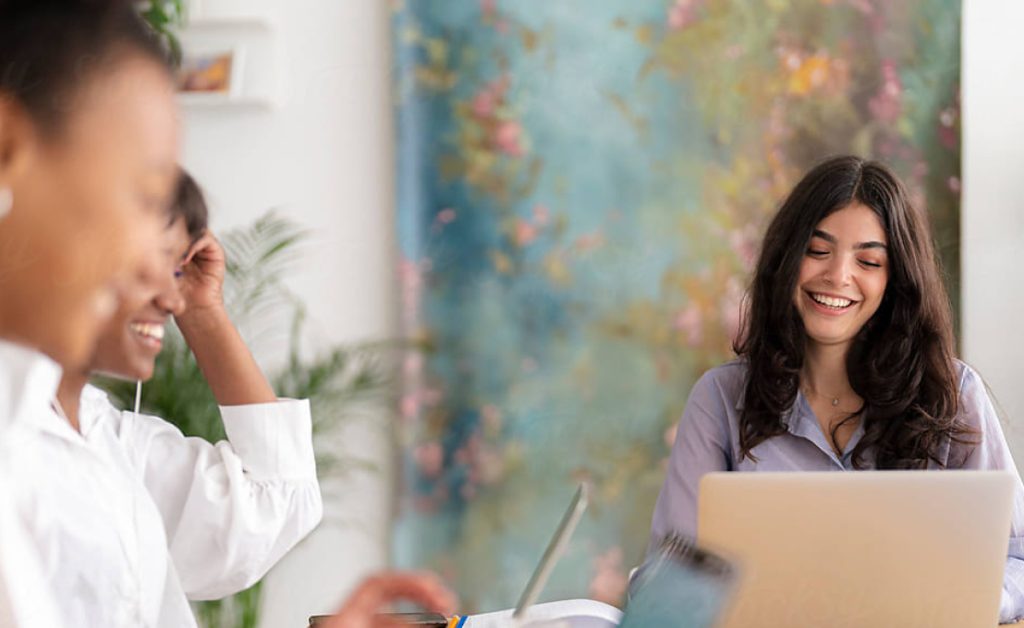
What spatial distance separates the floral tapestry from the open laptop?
5.44 feet

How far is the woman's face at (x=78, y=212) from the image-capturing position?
419 mm

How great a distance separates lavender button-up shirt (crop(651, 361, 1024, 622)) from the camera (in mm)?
1761

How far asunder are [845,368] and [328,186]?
1.46m

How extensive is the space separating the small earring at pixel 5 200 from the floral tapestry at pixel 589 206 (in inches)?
92.6

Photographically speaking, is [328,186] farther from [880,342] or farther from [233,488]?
[233,488]

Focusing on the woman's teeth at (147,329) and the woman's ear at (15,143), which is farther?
the woman's teeth at (147,329)

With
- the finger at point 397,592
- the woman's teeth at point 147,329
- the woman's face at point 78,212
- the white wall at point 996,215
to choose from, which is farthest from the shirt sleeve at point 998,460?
the woman's face at point 78,212

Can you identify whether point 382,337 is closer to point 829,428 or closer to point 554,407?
point 554,407

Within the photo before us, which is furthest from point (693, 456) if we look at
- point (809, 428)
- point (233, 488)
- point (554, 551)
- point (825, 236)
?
point (554, 551)

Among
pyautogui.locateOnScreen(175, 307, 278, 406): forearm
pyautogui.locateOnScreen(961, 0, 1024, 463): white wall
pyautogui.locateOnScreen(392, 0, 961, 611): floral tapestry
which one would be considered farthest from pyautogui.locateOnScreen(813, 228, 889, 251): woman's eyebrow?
pyautogui.locateOnScreen(175, 307, 278, 406): forearm

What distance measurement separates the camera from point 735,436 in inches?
73.0

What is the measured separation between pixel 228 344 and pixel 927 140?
7.45ft

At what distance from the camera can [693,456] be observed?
184 centimetres

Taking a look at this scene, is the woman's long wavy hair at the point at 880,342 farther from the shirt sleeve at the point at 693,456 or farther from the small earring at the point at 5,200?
the small earring at the point at 5,200
